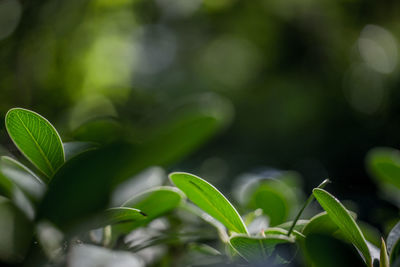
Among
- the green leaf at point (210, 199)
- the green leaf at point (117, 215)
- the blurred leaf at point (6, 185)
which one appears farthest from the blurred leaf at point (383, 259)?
the blurred leaf at point (6, 185)

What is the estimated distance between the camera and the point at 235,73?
308cm

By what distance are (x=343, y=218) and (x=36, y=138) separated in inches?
12.0

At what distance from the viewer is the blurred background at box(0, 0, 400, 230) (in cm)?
138

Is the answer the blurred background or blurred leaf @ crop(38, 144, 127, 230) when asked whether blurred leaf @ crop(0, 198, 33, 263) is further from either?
the blurred background

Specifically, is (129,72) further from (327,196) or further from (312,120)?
(327,196)

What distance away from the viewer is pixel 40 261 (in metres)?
0.34

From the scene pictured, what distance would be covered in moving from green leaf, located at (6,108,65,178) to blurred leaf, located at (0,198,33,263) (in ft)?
0.21

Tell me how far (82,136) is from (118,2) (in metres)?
1.68

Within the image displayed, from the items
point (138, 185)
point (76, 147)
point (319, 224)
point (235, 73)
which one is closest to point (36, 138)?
point (76, 147)

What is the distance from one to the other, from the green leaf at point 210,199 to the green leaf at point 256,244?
0.02 meters

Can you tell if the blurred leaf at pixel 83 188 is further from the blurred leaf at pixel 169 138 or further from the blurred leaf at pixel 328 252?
the blurred leaf at pixel 328 252

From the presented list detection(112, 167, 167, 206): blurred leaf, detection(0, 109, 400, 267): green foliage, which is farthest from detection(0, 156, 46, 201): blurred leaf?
detection(112, 167, 167, 206): blurred leaf

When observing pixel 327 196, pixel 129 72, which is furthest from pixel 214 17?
pixel 327 196

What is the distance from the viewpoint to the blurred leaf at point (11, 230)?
1.05 ft
